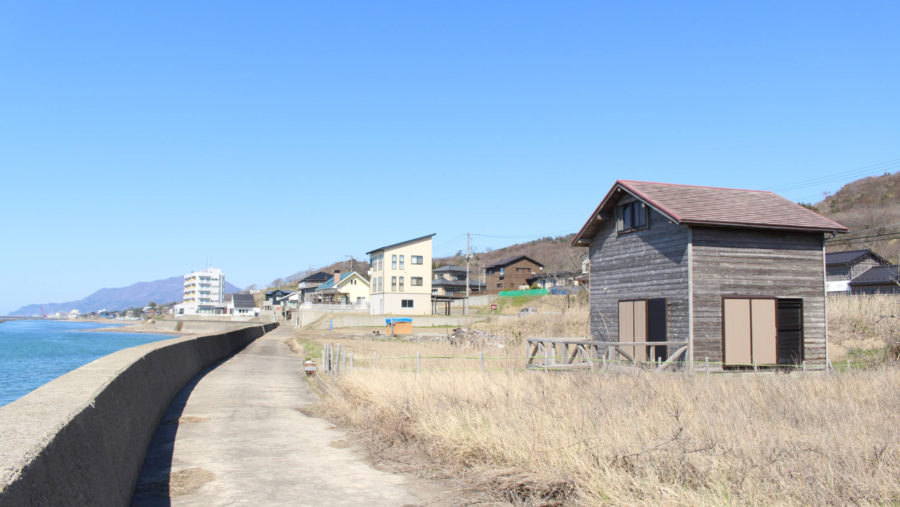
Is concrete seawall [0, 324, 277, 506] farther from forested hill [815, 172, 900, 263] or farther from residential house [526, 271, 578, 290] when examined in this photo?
residential house [526, 271, 578, 290]

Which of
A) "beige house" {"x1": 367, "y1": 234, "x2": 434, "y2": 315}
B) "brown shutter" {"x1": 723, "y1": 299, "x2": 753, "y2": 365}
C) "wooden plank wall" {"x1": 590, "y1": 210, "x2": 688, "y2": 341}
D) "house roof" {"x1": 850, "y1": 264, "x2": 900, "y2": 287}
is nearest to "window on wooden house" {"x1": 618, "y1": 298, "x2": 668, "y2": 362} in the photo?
"wooden plank wall" {"x1": 590, "y1": 210, "x2": 688, "y2": 341}

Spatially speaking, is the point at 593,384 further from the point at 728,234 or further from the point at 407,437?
the point at 728,234

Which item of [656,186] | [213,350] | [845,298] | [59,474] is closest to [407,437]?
[59,474]

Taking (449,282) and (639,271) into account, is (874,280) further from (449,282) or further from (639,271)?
(449,282)

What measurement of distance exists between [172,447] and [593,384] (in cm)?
774

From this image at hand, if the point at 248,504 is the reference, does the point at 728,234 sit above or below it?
above

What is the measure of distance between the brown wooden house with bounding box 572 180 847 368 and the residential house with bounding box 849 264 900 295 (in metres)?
36.2

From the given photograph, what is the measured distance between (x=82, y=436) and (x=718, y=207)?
21.4 meters

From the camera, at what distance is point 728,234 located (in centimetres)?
2184

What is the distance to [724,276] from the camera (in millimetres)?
21609

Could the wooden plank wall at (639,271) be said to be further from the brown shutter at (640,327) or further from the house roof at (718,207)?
the house roof at (718,207)

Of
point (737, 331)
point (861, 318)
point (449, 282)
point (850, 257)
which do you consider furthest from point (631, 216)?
point (449, 282)

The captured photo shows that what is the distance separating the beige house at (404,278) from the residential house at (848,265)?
136ft

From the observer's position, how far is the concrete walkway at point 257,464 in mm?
7414
